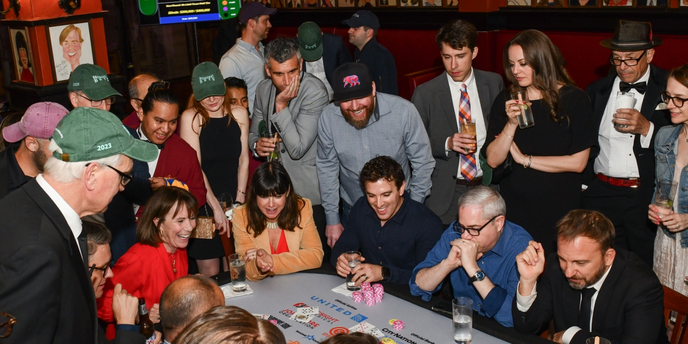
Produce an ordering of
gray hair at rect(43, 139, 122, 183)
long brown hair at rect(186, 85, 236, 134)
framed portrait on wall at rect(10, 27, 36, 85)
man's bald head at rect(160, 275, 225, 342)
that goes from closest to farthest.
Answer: gray hair at rect(43, 139, 122, 183) → man's bald head at rect(160, 275, 225, 342) → long brown hair at rect(186, 85, 236, 134) → framed portrait on wall at rect(10, 27, 36, 85)

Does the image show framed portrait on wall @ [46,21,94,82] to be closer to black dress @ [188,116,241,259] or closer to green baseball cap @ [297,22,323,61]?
green baseball cap @ [297,22,323,61]

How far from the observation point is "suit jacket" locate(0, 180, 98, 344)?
181 cm

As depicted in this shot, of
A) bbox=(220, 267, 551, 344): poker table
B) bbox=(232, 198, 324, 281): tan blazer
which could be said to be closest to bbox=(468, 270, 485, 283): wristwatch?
bbox=(220, 267, 551, 344): poker table

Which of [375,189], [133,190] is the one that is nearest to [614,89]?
[375,189]

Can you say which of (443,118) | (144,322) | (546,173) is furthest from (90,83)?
(546,173)

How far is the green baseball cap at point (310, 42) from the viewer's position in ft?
17.1

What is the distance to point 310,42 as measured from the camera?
5223mm

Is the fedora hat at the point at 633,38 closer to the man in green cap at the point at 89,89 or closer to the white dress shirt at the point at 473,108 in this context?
the white dress shirt at the point at 473,108

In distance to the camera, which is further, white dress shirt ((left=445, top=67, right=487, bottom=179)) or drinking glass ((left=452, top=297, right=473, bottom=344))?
white dress shirt ((left=445, top=67, right=487, bottom=179))

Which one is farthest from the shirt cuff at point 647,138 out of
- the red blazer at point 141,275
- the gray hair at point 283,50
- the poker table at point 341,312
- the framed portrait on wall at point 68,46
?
the framed portrait on wall at point 68,46

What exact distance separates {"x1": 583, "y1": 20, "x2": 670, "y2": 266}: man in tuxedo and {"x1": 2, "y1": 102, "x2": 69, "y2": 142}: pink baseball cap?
3.02m

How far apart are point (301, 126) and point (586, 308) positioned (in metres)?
2.14

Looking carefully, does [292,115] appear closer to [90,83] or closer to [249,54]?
[90,83]

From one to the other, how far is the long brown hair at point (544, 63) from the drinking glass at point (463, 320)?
4.61 feet
